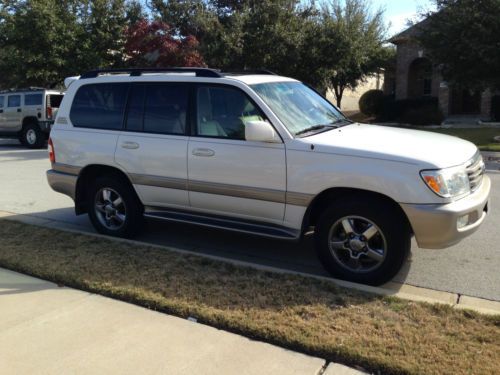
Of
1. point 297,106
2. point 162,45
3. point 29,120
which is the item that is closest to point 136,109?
point 297,106

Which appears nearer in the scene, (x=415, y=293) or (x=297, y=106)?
(x=415, y=293)

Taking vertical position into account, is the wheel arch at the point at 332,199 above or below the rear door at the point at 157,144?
below

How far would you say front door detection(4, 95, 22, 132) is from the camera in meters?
17.9

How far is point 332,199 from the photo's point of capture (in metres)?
4.73

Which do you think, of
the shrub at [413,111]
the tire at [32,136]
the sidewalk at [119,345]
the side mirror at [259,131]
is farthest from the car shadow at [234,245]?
the shrub at [413,111]

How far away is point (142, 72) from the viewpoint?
19.4 ft

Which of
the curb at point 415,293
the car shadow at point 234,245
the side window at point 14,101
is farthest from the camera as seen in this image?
the side window at point 14,101

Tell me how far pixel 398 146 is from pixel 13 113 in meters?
16.6

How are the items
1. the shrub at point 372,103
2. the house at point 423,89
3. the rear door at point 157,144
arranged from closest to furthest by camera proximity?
the rear door at point 157,144
the house at point 423,89
the shrub at point 372,103

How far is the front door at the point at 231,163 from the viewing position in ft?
15.8

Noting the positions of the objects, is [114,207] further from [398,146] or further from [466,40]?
[466,40]

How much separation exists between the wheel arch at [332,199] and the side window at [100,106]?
2438 mm

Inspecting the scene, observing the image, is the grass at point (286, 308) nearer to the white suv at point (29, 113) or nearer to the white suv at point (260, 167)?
the white suv at point (260, 167)

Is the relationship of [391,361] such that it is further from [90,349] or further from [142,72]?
[142,72]
